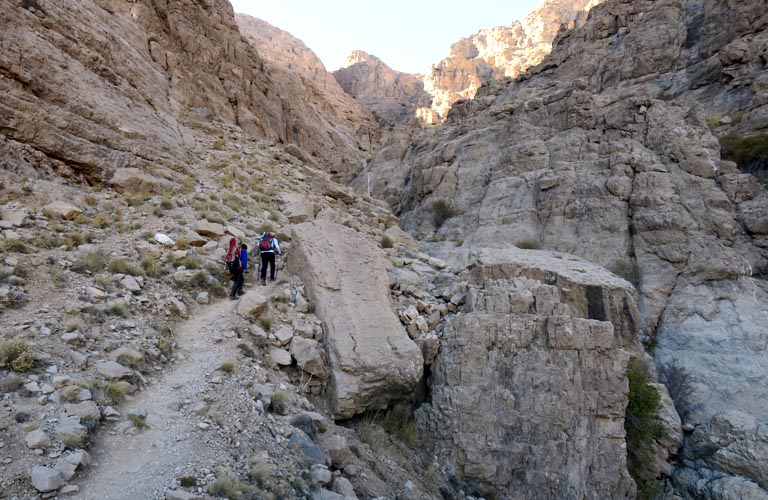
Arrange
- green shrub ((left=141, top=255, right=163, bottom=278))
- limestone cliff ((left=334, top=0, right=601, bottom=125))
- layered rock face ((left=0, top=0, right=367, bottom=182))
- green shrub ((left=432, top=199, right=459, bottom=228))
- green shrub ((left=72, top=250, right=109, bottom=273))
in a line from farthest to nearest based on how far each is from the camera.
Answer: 1. limestone cliff ((left=334, top=0, right=601, bottom=125))
2. green shrub ((left=432, top=199, right=459, bottom=228))
3. layered rock face ((left=0, top=0, right=367, bottom=182))
4. green shrub ((left=141, top=255, right=163, bottom=278))
5. green shrub ((left=72, top=250, right=109, bottom=273))

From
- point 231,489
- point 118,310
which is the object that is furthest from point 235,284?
point 231,489

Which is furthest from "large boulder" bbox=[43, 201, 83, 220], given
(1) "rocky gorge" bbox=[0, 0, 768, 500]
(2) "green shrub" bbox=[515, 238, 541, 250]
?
(2) "green shrub" bbox=[515, 238, 541, 250]

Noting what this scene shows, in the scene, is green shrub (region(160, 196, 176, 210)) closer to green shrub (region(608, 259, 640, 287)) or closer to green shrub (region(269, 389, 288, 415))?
green shrub (region(269, 389, 288, 415))

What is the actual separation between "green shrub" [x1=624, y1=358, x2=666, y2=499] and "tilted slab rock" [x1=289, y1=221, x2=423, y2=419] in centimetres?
626

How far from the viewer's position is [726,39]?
25.4m

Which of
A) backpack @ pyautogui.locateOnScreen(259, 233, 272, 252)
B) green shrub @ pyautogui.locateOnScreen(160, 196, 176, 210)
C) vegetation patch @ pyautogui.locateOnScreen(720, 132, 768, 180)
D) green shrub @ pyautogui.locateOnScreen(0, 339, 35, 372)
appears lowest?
green shrub @ pyautogui.locateOnScreen(0, 339, 35, 372)

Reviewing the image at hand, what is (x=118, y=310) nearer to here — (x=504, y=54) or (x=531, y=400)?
(x=531, y=400)

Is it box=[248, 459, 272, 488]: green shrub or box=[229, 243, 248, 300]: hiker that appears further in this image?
box=[229, 243, 248, 300]: hiker

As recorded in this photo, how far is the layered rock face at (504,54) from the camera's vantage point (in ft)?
257

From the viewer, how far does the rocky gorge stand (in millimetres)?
5082

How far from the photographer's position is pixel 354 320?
27.8 ft

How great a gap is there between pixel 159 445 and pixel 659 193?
19056 mm

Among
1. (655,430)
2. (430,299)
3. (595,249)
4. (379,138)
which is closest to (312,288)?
(430,299)

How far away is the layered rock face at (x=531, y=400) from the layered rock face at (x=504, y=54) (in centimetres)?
7118
